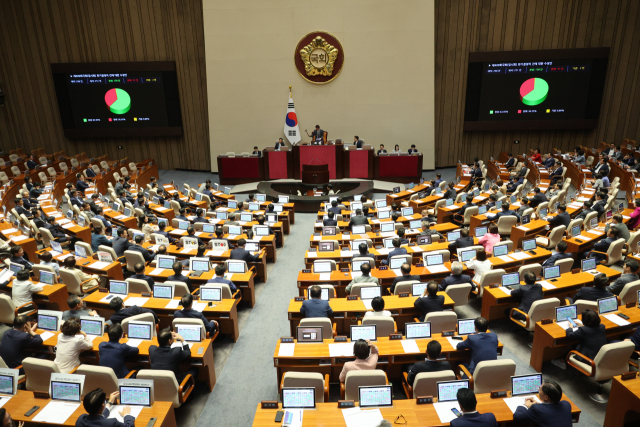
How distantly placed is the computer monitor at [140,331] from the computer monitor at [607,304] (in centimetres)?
625

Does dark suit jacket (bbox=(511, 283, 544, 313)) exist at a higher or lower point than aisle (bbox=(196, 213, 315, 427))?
higher

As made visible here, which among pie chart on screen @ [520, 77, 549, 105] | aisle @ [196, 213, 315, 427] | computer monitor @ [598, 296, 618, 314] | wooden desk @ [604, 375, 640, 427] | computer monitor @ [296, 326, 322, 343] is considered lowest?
aisle @ [196, 213, 315, 427]

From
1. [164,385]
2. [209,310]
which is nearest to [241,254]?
[209,310]

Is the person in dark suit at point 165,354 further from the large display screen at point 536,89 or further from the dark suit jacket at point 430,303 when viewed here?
the large display screen at point 536,89

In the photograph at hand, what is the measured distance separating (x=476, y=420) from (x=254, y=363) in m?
3.54

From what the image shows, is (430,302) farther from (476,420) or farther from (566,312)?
(476,420)

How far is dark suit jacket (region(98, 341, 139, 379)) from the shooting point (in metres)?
5.14

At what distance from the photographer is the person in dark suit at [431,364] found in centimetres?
471

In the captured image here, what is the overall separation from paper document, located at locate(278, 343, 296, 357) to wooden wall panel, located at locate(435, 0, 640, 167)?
16374 mm

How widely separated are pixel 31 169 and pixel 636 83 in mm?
26284

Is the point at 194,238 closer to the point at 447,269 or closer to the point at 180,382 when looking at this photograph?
the point at 180,382

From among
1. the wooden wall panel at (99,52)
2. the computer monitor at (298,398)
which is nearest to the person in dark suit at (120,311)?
the computer monitor at (298,398)

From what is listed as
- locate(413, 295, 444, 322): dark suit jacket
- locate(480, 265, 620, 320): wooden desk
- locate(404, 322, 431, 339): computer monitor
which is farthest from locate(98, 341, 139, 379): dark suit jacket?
locate(480, 265, 620, 320): wooden desk

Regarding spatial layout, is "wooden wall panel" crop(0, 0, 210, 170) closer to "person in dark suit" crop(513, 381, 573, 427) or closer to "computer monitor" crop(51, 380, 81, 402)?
"computer monitor" crop(51, 380, 81, 402)
